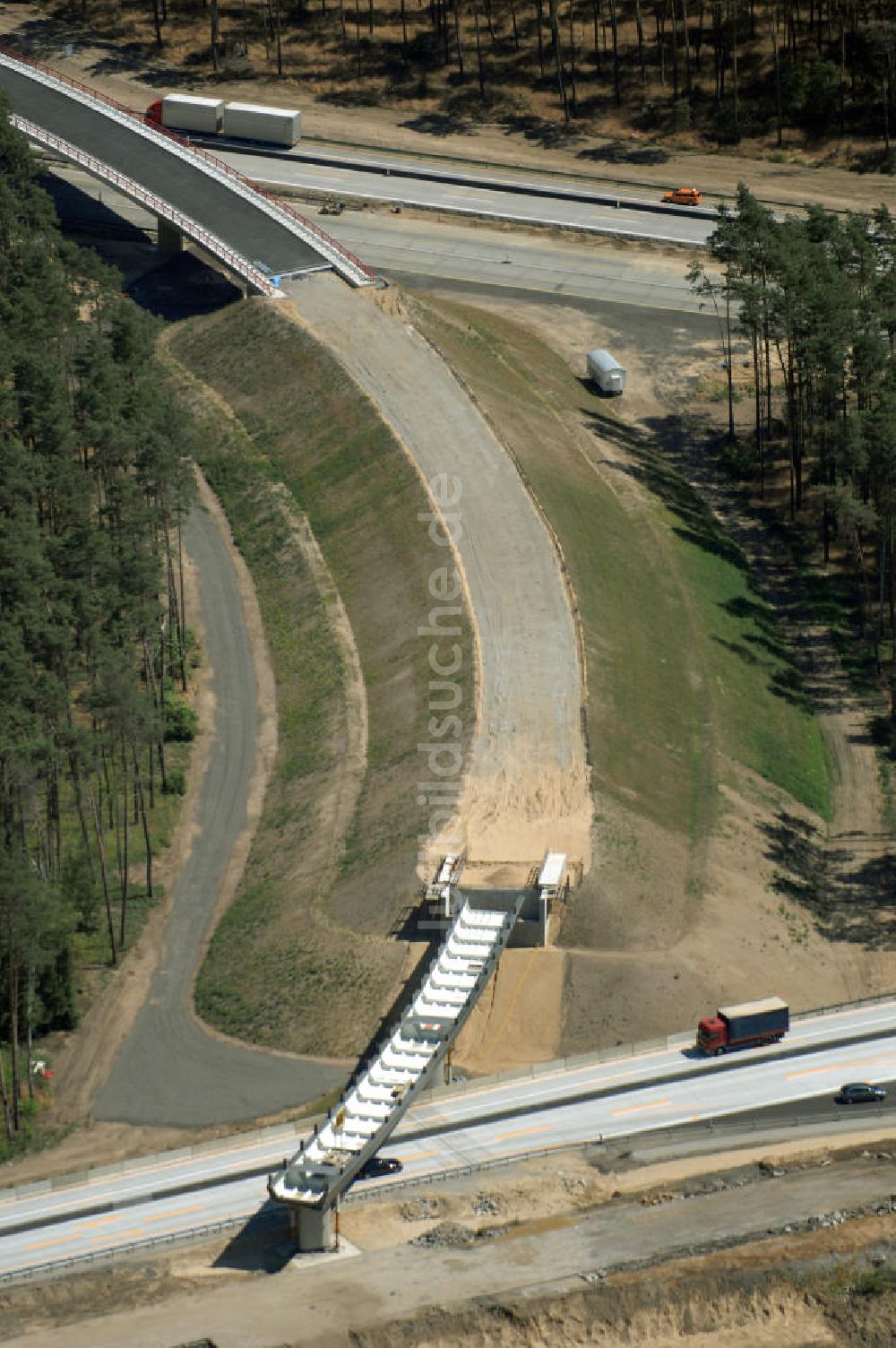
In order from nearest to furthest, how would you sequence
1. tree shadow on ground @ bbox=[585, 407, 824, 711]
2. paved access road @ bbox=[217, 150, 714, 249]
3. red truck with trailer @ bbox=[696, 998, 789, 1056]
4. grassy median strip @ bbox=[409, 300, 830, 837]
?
red truck with trailer @ bbox=[696, 998, 789, 1056], grassy median strip @ bbox=[409, 300, 830, 837], tree shadow on ground @ bbox=[585, 407, 824, 711], paved access road @ bbox=[217, 150, 714, 249]

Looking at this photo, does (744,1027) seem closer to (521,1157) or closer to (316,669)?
(521,1157)

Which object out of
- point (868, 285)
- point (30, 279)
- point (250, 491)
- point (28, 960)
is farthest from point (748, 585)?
point (28, 960)

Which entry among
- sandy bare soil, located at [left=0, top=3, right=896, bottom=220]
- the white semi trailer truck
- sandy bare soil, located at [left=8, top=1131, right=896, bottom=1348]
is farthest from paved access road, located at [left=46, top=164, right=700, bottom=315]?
sandy bare soil, located at [left=8, top=1131, right=896, bottom=1348]

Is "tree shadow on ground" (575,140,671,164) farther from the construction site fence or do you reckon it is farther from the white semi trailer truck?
the construction site fence

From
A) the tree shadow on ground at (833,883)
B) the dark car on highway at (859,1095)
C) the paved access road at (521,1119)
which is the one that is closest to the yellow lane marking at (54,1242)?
the paved access road at (521,1119)

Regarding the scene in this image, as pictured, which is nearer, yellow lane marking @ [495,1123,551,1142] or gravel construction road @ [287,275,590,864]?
yellow lane marking @ [495,1123,551,1142]

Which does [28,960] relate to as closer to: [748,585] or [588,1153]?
[588,1153]

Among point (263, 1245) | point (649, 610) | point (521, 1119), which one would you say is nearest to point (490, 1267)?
point (263, 1245)
